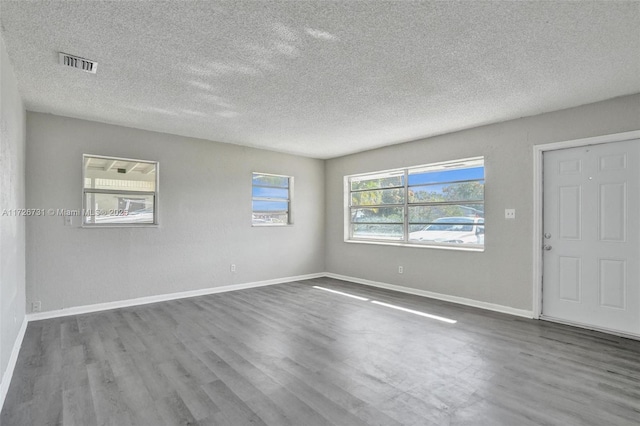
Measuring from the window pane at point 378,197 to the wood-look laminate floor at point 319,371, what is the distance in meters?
2.39

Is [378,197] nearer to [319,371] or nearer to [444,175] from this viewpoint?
[444,175]

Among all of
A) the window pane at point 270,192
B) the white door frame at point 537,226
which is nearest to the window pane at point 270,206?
the window pane at point 270,192

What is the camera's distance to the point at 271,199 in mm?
6516

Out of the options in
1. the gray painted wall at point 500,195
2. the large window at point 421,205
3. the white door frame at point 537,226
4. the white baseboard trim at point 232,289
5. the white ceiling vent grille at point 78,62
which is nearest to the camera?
the white ceiling vent grille at point 78,62

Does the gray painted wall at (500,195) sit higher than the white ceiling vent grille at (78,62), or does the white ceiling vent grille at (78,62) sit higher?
the white ceiling vent grille at (78,62)

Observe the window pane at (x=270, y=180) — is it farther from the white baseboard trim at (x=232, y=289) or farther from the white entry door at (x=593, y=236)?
the white entry door at (x=593, y=236)

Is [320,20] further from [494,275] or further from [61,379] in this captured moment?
[494,275]

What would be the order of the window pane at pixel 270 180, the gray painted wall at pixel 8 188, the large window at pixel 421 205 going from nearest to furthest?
the gray painted wall at pixel 8 188 < the large window at pixel 421 205 < the window pane at pixel 270 180

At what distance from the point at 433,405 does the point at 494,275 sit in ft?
9.56

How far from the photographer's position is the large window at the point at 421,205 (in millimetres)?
4949

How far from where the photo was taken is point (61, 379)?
257cm

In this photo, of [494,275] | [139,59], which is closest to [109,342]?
[139,59]

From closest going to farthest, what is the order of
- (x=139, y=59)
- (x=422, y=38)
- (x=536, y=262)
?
(x=422, y=38)
(x=139, y=59)
(x=536, y=262)

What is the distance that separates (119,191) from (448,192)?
5065mm
